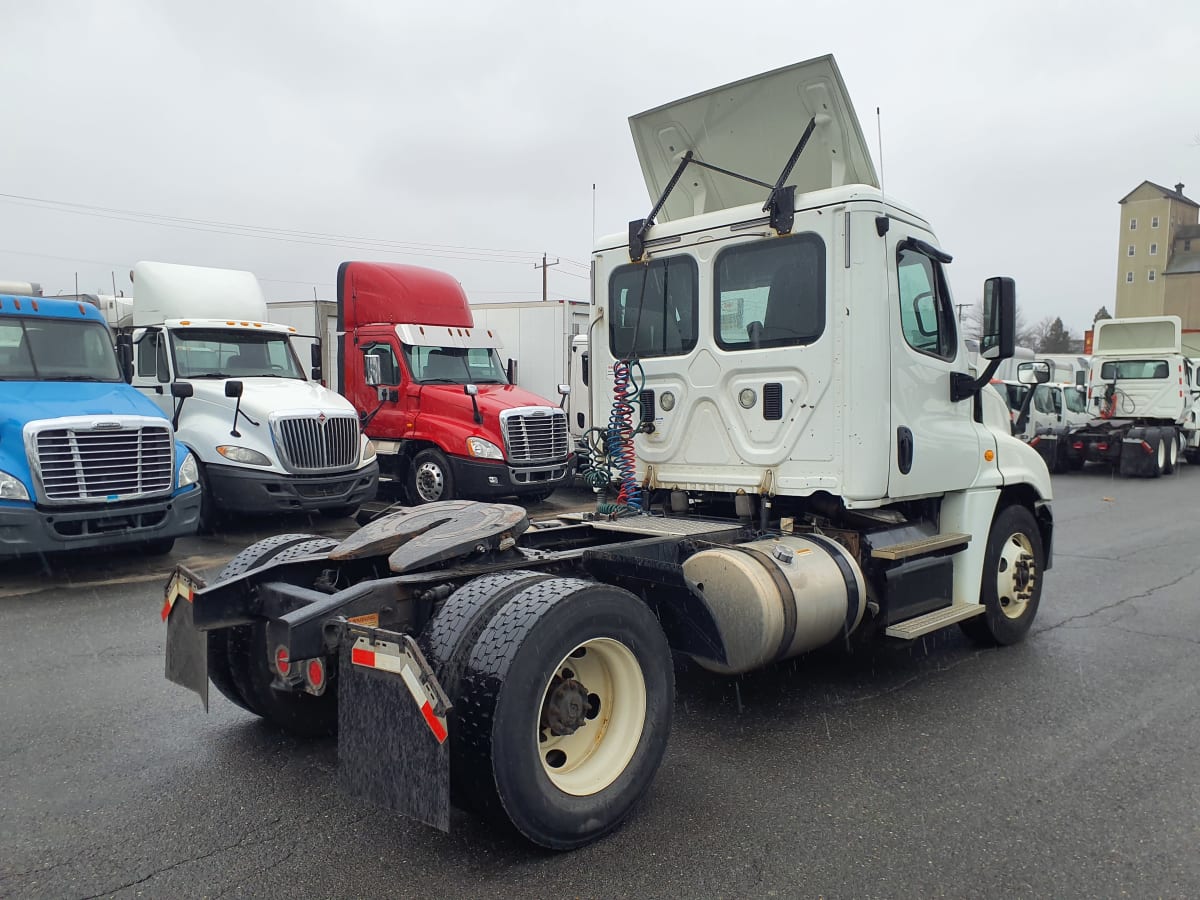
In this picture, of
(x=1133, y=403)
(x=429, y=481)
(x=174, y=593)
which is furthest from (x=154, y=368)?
(x=1133, y=403)

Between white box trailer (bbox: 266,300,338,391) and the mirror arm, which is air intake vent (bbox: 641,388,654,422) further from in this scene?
white box trailer (bbox: 266,300,338,391)

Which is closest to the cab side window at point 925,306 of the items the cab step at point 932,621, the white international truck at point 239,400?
the cab step at point 932,621

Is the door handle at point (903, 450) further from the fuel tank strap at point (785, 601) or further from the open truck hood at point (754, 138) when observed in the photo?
the open truck hood at point (754, 138)

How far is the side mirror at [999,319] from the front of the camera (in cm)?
524

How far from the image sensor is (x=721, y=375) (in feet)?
18.1

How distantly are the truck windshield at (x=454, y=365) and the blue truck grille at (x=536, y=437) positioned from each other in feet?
4.55

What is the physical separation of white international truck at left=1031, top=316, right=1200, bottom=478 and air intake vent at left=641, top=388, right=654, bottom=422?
58.0ft

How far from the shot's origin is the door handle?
16.9 ft

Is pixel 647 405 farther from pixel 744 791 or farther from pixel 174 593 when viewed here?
pixel 174 593

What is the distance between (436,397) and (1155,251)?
88.8m

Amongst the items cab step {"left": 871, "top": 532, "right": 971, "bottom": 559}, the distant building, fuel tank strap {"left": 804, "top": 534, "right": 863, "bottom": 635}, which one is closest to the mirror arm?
cab step {"left": 871, "top": 532, "right": 971, "bottom": 559}

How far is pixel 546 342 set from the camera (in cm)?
1700

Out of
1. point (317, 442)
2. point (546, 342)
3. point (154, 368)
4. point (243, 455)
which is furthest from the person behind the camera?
point (546, 342)

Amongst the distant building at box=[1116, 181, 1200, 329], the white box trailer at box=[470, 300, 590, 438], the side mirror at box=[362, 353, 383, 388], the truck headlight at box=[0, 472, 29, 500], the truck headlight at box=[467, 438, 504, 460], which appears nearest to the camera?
the truck headlight at box=[0, 472, 29, 500]
